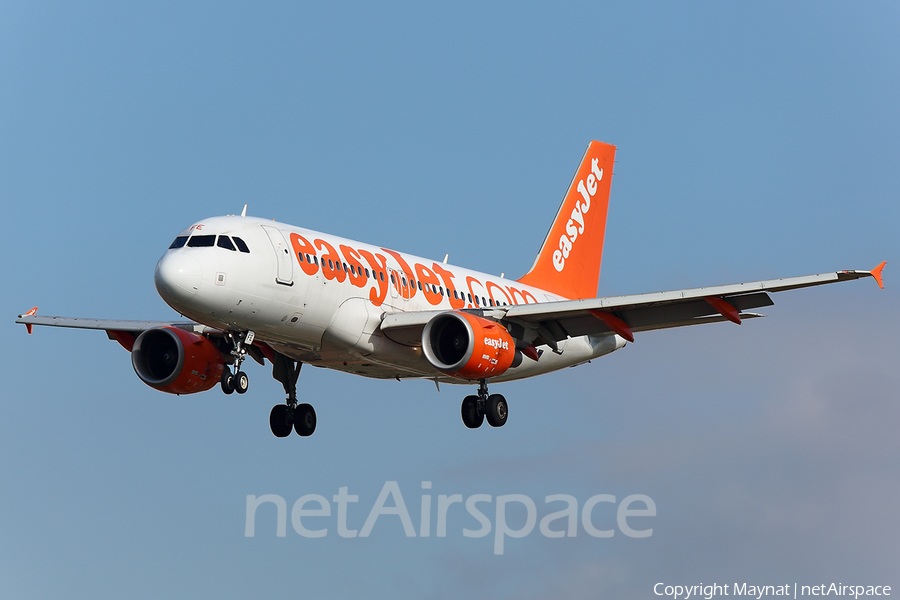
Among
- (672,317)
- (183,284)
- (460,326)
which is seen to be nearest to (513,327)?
(460,326)

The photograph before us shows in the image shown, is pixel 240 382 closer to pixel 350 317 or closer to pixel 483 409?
pixel 350 317

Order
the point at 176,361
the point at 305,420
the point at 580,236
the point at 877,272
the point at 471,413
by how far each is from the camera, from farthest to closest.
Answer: the point at 580,236 < the point at 305,420 < the point at 471,413 < the point at 176,361 < the point at 877,272

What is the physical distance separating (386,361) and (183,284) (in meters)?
7.31

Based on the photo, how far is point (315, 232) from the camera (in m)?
32.8

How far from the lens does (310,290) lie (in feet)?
102

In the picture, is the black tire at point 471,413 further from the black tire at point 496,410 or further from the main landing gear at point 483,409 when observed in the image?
the black tire at point 496,410

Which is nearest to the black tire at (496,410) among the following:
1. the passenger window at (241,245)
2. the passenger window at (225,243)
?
the passenger window at (241,245)

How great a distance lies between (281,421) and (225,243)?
8612 mm

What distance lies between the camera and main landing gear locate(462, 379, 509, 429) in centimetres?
3594

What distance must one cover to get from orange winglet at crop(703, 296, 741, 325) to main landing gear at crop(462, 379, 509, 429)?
7.65 meters

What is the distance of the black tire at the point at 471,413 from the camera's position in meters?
36.1

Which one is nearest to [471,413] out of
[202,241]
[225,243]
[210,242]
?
[225,243]

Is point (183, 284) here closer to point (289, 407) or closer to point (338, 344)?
point (338, 344)

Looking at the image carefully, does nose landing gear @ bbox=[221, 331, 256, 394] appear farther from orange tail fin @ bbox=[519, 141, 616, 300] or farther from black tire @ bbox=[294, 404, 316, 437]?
orange tail fin @ bbox=[519, 141, 616, 300]
